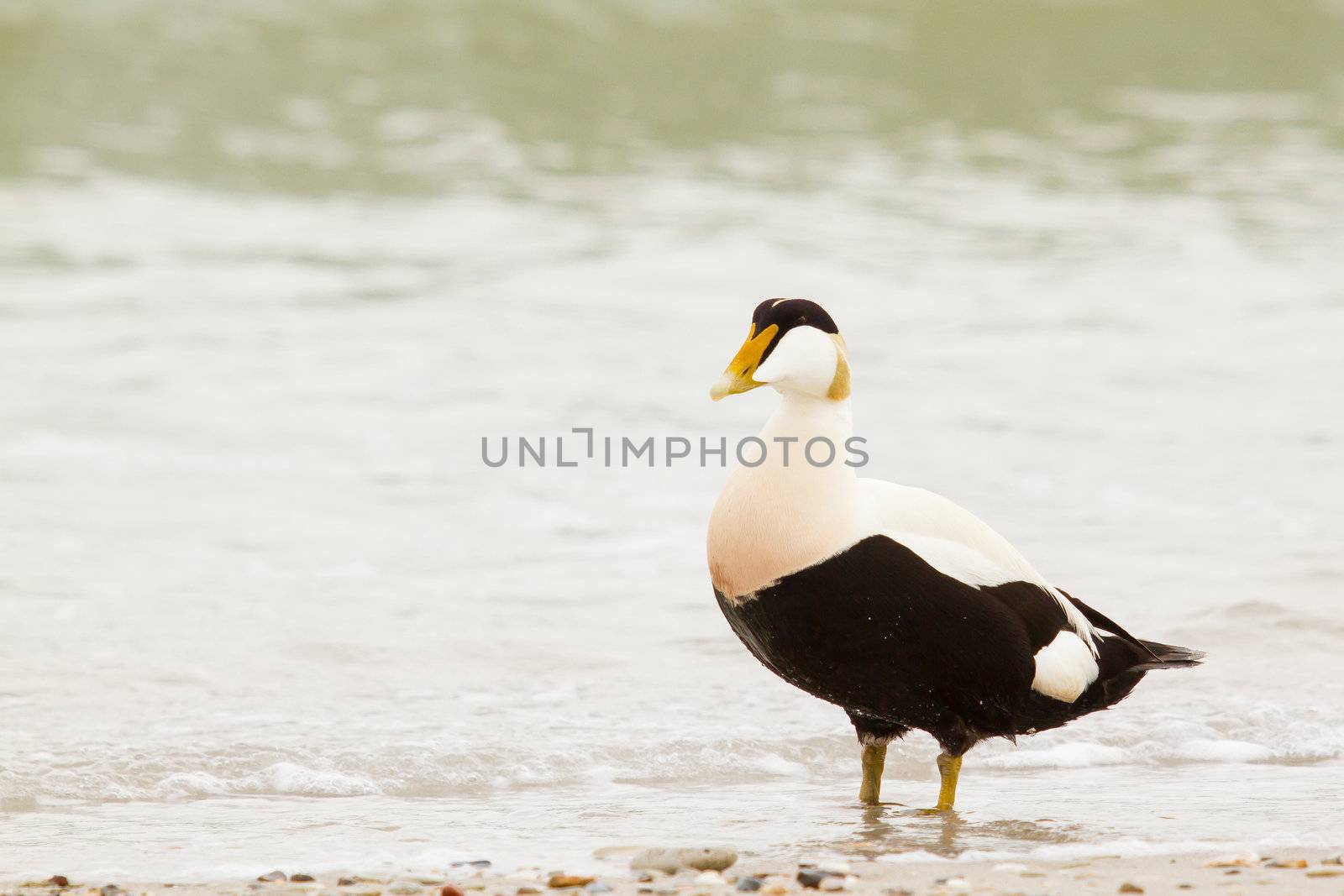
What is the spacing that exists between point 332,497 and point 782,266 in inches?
293

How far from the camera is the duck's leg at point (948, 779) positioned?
4.86 meters

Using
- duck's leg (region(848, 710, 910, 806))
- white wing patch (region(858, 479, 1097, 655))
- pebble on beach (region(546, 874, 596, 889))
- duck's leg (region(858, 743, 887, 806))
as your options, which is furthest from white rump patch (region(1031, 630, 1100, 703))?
pebble on beach (region(546, 874, 596, 889))

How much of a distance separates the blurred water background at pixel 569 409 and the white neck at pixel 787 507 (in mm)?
776

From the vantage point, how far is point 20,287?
563 inches

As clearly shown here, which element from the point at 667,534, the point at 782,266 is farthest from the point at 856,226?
the point at 667,534

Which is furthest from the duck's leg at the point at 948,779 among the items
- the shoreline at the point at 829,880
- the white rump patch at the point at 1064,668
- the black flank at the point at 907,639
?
the shoreline at the point at 829,880

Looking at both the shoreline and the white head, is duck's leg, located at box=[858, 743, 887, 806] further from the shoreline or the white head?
the white head

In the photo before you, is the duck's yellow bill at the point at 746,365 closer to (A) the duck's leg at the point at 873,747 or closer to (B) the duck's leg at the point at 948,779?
(A) the duck's leg at the point at 873,747

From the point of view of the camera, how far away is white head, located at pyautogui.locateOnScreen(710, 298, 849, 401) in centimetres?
446

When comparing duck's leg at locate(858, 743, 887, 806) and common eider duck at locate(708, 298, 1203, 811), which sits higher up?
common eider duck at locate(708, 298, 1203, 811)

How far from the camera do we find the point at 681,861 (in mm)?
4141

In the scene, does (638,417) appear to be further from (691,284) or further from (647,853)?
(647,853)

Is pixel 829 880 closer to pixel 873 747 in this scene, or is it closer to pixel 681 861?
pixel 681 861

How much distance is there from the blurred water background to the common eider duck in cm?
41
